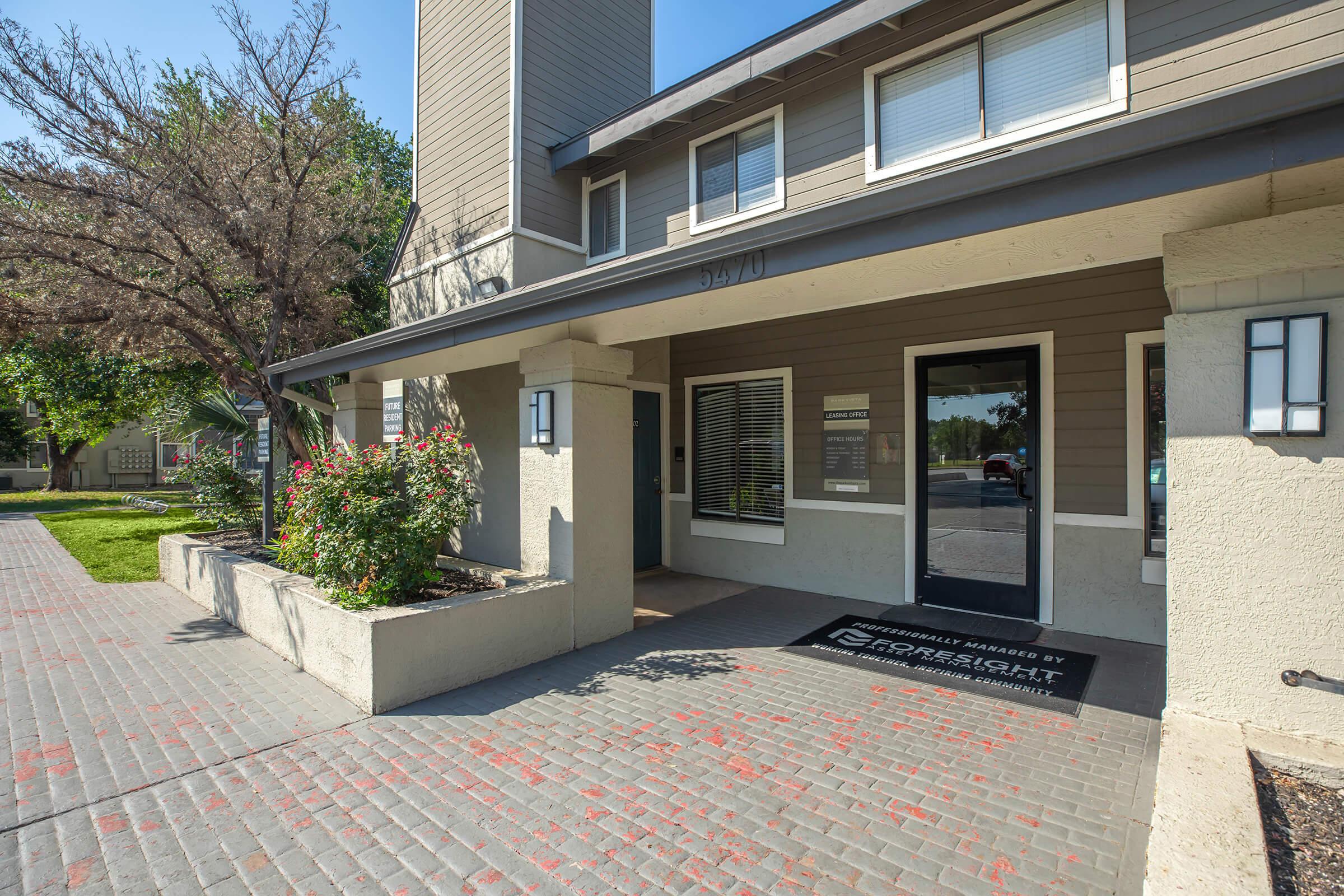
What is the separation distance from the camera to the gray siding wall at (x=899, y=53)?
13.4ft

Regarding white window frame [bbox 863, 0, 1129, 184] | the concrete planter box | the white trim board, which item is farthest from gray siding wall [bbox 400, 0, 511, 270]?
the white trim board

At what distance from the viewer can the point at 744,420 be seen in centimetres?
731

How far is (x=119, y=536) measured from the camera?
11.5 m

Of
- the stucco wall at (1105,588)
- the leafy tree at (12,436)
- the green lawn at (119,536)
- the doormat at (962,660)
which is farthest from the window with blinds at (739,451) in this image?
the leafy tree at (12,436)

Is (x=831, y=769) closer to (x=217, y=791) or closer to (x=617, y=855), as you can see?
(x=617, y=855)

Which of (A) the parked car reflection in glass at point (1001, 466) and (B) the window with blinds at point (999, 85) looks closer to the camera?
(B) the window with blinds at point (999, 85)

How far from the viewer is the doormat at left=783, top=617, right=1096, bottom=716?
159 inches

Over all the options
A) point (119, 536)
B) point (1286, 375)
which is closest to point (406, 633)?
point (1286, 375)

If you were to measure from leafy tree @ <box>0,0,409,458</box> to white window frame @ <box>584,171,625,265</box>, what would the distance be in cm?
354

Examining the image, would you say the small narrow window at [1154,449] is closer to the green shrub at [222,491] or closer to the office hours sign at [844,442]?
the office hours sign at [844,442]

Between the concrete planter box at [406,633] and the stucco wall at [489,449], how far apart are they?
6.82 ft

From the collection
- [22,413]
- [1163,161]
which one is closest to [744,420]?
[1163,161]

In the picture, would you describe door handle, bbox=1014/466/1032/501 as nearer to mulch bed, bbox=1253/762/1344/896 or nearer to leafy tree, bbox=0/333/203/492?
mulch bed, bbox=1253/762/1344/896

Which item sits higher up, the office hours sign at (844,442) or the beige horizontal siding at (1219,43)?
the beige horizontal siding at (1219,43)
